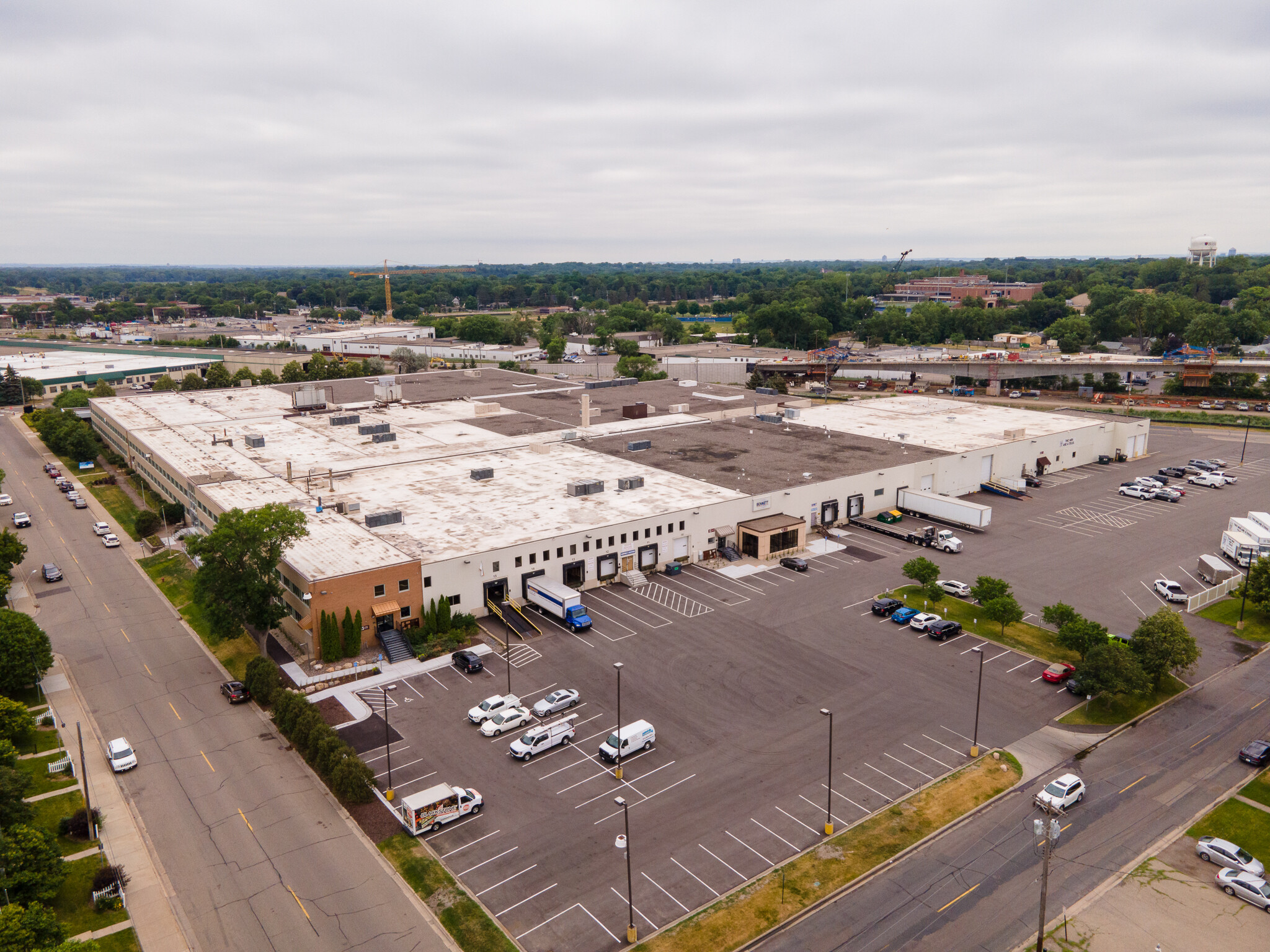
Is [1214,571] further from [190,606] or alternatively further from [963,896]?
[190,606]

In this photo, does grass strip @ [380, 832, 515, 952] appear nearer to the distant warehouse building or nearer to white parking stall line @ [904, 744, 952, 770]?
the distant warehouse building

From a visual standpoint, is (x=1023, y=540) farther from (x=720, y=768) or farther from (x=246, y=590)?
(x=246, y=590)

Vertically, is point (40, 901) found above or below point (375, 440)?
below

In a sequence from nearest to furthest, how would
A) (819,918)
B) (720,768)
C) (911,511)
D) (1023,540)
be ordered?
(819,918)
(720,768)
(1023,540)
(911,511)

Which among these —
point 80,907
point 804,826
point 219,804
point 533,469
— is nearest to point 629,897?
point 804,826

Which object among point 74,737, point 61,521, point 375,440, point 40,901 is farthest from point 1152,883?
point 61,521

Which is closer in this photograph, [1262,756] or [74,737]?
[1262,756]
